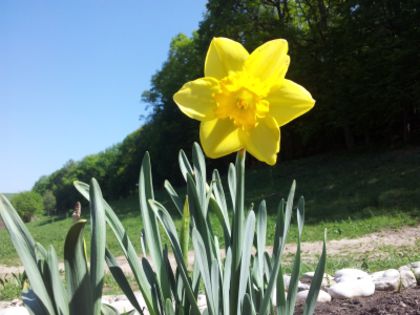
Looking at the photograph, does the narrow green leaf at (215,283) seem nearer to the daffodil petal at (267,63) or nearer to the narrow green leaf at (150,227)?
the narrow green leaf at (150,227)

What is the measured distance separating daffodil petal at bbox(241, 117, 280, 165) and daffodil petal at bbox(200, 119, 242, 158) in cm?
3

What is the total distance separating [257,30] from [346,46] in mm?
3736

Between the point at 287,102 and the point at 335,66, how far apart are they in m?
13.9

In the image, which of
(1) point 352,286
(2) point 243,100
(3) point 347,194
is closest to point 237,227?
(2) point 243,100

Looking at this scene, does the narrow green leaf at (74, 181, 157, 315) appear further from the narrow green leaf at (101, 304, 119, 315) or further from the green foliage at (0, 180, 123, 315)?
the green foliage at (0, 180, 123, 315)

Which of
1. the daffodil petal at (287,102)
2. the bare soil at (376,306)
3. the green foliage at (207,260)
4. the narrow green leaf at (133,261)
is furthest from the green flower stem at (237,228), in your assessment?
the bare soil at (376,306)

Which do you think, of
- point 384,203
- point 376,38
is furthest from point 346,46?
point 384,203

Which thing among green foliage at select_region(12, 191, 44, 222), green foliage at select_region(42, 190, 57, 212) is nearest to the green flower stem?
green foliage at select_region(12, 191, 44, 222)

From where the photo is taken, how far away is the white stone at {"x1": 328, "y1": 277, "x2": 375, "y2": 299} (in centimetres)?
220

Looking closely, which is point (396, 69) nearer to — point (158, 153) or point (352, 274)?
point (352, 274)

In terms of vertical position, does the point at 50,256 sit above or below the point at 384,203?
above

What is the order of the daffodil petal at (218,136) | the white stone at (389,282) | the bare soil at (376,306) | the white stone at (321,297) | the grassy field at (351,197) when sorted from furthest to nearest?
1. the grassy field at (351,197)
2. the white stone at (389,282)
3. the white stone at (321,297)
4. the bare soil at (376,306)
5. the daffodil petal at (218,136)

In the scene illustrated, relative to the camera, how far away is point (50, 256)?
3.02 feet

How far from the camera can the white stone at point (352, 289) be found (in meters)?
2.20
